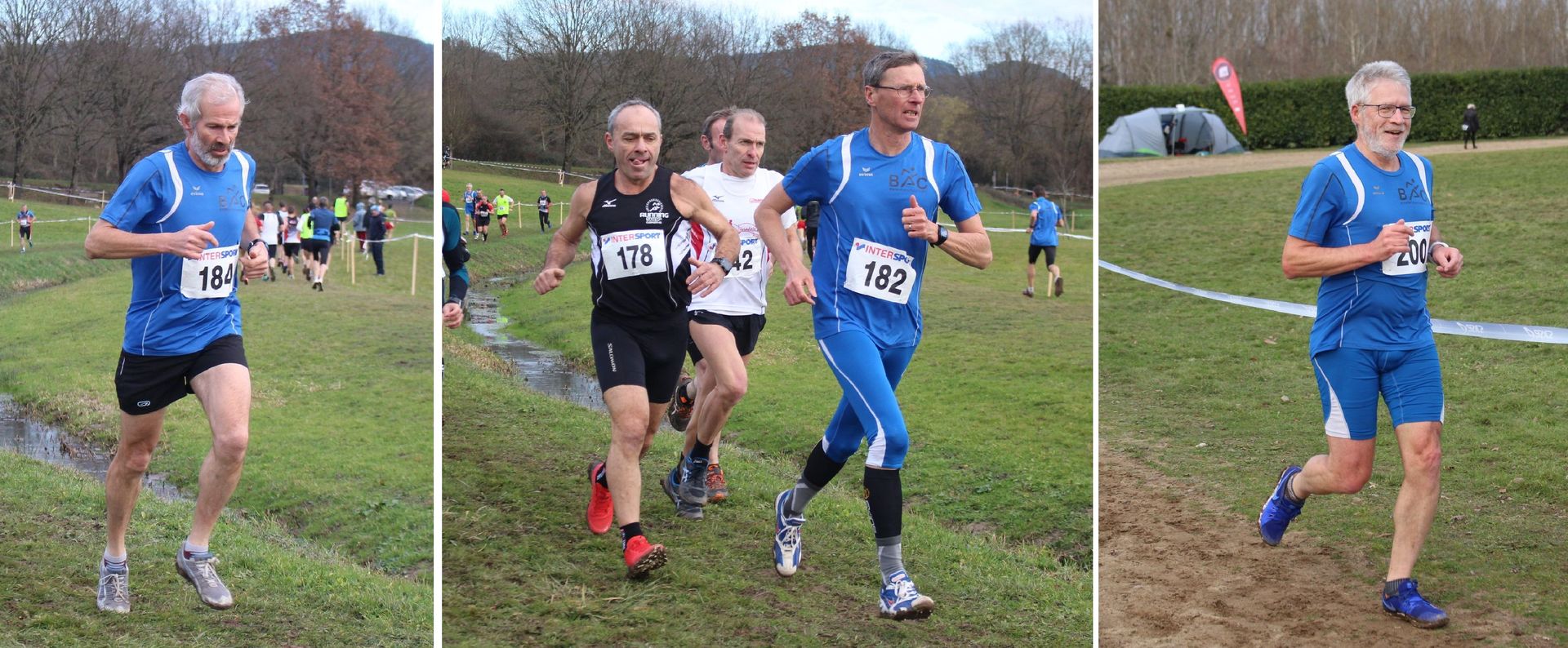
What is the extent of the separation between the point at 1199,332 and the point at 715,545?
666cm

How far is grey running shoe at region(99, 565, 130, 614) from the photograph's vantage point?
15.3ft

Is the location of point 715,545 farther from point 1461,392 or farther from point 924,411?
point 1461,392

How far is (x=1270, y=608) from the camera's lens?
466cm

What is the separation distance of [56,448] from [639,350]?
6109mm

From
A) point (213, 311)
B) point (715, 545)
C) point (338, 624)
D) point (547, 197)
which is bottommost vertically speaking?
point (338, 624)

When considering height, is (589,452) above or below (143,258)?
below

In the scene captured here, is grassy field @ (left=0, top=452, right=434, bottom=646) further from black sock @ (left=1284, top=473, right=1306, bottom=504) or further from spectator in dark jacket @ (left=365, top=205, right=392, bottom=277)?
spectator in dark jacket @ (left=365, top=205, right=392, bottom=277)

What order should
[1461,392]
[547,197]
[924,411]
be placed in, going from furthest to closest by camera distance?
[1461,392] → [924,411] → [547,197]

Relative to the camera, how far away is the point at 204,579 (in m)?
4.52

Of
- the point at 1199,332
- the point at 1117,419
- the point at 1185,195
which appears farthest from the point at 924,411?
the point at 1185,195

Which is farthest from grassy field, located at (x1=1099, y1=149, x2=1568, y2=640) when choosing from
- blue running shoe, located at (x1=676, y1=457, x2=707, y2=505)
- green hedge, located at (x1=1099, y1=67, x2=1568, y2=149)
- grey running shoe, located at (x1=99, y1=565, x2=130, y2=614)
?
green hedge, located at (x1=1099, y1=67, x2=1568, y2=149)

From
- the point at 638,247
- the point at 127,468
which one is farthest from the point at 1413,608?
the point at 127,468

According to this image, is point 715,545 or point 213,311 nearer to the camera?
point 213,311

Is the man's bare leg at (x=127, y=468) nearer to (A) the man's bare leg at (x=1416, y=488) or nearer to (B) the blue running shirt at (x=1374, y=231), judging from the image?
(B) the blue running shirt at (x=1374, y=231)
